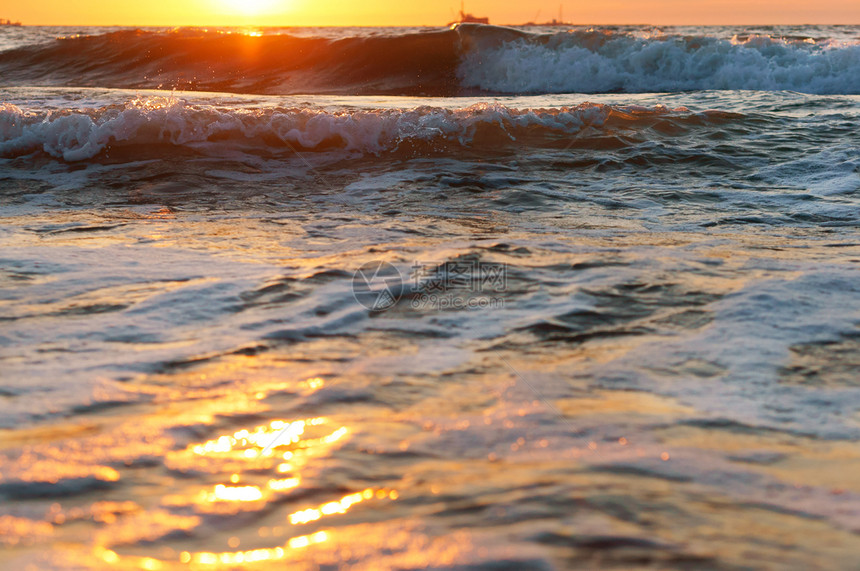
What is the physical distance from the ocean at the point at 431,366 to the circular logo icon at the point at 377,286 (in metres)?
0.02

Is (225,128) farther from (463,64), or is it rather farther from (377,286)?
(463,64)

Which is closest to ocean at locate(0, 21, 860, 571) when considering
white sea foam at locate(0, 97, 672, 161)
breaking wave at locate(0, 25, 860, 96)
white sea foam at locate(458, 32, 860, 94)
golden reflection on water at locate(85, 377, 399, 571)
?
golden reflection on water at locate(85, 377, 399, 571)

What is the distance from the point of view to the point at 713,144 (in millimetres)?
→ 7891

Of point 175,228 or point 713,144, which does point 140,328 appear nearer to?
point 175,228

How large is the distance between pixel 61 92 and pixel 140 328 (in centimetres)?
1237

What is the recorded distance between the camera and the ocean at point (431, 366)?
163 cm

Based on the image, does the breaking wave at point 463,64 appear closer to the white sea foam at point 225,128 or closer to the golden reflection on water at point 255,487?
the white sea foam at point 225,128

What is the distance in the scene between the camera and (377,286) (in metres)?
3.36

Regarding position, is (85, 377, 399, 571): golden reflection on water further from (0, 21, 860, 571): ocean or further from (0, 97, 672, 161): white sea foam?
(0, 97, 672, 161): white sea foam

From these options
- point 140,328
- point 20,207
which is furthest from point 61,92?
point 140,328

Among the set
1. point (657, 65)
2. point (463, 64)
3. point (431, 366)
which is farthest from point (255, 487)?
point (463, 64)

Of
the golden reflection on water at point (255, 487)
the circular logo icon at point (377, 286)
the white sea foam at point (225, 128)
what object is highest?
the white sea foam at point (225, 128)

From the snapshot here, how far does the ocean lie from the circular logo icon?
20 mm

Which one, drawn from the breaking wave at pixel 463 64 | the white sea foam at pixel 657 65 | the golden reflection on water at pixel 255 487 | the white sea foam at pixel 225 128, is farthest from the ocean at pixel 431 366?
the breaking wave at pixel 463 64
